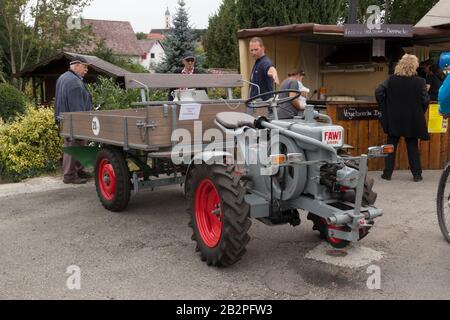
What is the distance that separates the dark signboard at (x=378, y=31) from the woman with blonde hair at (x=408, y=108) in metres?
1.48

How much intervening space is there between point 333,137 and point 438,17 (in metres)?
8.07

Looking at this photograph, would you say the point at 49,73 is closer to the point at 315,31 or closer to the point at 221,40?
the point at 221,40

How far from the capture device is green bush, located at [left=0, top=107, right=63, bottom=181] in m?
7.86

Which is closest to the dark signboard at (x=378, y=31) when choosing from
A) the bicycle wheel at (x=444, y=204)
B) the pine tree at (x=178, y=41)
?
the bicycle wheel at (x=444, y=204)

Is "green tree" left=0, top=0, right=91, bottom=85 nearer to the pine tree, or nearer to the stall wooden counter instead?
the pine tree

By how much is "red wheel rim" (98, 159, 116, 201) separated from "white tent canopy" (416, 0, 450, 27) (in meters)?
6.74

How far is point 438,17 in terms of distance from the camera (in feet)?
33.9

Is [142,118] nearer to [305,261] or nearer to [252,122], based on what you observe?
[252,122]

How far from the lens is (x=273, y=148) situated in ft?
12.8

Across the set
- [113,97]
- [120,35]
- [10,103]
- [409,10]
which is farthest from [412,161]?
[120,35]

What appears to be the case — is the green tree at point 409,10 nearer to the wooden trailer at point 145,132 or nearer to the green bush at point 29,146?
the green bush at point 29,146

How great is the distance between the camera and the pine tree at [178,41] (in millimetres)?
18328

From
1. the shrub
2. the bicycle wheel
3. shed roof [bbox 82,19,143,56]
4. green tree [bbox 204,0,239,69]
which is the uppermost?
shed roof [bbox 82,19,143,56]

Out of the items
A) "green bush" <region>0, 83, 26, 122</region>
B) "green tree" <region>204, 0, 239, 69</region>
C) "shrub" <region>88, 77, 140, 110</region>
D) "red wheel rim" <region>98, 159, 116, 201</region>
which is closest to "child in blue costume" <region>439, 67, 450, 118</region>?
"red wheel rim" <region>98, 159, 116, 201</region>
